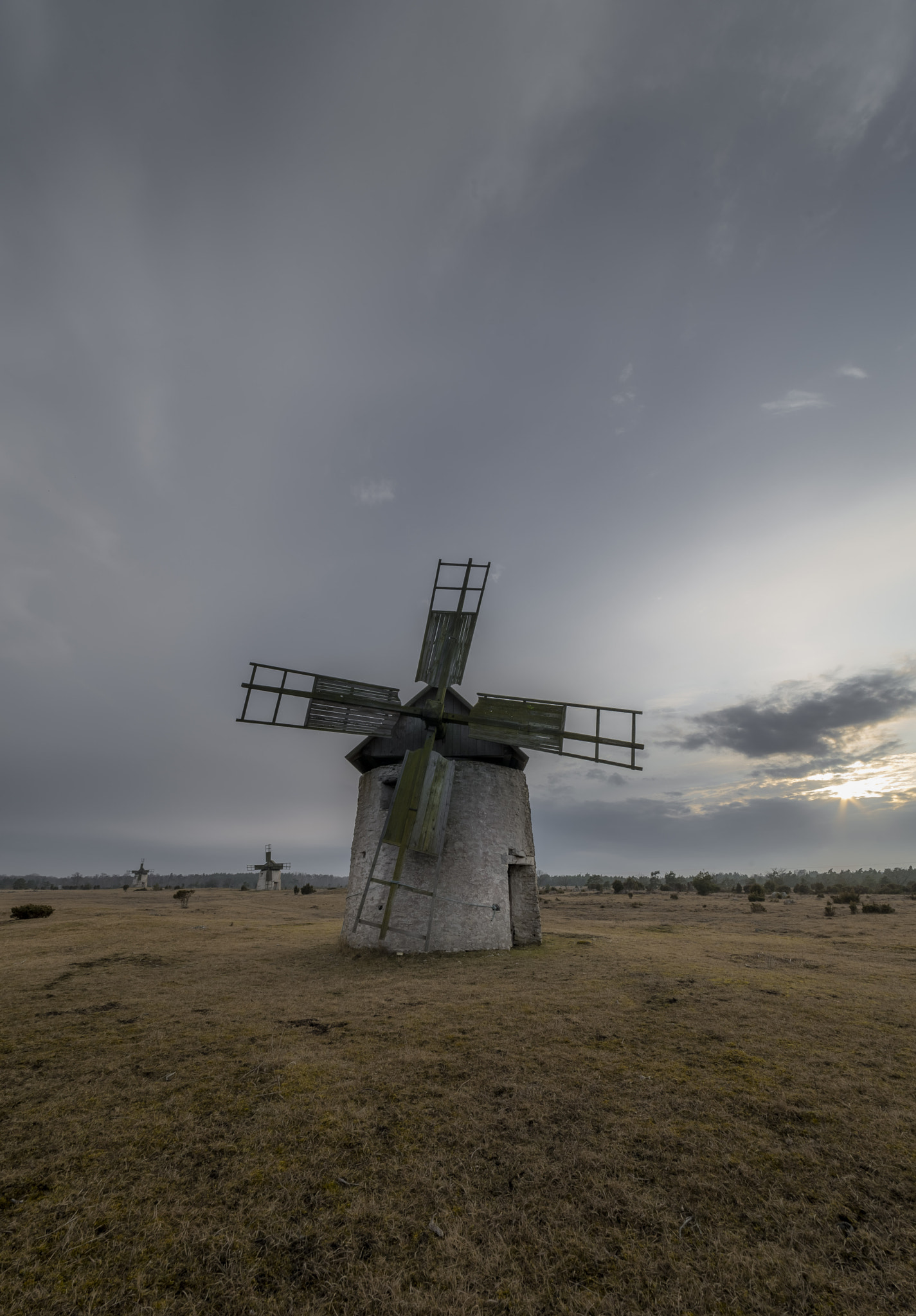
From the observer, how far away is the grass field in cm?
338

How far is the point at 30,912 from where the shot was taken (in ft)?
82.2

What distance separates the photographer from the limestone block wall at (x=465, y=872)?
14.2 metres

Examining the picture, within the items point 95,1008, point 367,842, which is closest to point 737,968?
point 367,842

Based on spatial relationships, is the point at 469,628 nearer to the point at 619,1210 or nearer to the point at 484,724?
the point at 484,724

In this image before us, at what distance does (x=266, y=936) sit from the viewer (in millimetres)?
18812

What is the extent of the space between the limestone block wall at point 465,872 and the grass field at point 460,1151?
13.8ft

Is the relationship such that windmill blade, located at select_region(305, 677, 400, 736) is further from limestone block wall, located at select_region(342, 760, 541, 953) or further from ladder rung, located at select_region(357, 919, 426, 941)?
ladder rung, located at select_region(357, 919, 426, 941)

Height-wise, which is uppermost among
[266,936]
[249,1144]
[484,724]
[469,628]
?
[469,628]

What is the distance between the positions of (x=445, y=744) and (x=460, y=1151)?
1118 cm

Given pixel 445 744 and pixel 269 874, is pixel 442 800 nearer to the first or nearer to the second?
pixel 445 744

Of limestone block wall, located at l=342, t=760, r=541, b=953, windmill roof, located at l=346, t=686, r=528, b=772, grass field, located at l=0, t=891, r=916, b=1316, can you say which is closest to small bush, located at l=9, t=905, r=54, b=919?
limestone block wall, located at l=342, t=760, r=541, b=953

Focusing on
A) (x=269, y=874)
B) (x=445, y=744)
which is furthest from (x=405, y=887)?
(x=269, y=874)

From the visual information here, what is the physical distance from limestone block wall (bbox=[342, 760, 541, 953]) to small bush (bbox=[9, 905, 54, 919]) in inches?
755

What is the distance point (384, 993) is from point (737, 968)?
8149mm
